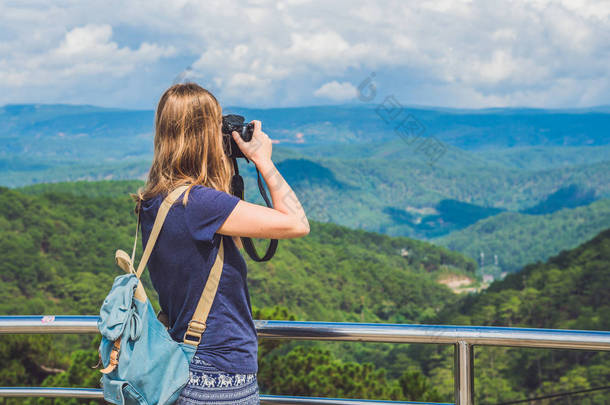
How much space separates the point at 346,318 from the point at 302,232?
6196cm

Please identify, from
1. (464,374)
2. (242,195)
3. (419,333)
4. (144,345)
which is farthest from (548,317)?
(144,345)

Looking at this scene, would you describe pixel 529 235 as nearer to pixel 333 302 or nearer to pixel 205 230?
pixel 333 302

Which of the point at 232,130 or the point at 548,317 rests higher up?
the point at 232,130

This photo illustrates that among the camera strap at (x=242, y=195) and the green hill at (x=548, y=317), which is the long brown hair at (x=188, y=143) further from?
the green hill at (x=548, y=317)

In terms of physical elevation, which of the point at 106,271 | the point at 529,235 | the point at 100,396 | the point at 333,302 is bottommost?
the point at 100,396

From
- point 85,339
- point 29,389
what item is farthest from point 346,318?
point 29,389

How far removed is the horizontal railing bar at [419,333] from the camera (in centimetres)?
169

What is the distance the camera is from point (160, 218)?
1423 mm

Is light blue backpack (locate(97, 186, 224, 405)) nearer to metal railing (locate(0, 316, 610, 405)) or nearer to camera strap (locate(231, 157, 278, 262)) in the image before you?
camera strap (locate(231, 157, 278, 262))

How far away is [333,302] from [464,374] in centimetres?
6363

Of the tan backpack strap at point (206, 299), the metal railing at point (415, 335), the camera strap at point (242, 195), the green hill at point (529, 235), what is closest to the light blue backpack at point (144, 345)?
the tan backpack strap at point (206, 299)

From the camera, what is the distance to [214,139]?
4.80 ft

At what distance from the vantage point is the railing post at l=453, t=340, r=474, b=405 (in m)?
1.76

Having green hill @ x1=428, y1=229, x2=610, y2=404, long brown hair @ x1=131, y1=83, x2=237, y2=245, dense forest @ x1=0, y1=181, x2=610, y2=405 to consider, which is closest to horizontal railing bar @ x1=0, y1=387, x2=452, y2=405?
long brown hair @ x1=131, y1=83, x2=237, y2=245
